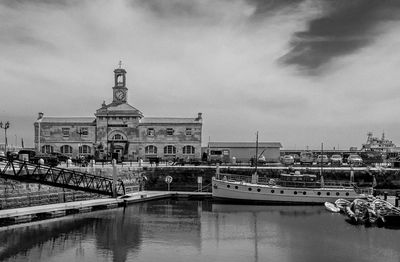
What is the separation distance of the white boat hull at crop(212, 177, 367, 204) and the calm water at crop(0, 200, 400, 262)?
622 centimetres

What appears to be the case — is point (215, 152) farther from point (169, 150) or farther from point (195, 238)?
point (195, 238)

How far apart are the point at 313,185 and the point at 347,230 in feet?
47.3

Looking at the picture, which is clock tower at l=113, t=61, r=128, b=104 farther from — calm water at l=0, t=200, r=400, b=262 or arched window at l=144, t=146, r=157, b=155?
calm water at l=0, t=200, r=400, b=262

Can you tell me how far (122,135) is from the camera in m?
63.7

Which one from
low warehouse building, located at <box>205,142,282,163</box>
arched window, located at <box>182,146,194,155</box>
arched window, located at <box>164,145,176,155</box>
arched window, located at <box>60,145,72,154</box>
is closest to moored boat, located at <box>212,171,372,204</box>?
arched window, located at <box>182,146,194,155</box>

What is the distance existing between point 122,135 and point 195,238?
125 feet

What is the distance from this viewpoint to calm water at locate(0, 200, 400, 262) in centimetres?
2362

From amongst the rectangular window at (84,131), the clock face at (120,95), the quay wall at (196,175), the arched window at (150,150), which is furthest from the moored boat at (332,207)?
the rectangular window at (84,131)

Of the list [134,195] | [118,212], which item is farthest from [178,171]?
[118,212]

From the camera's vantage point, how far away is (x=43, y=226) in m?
29.9

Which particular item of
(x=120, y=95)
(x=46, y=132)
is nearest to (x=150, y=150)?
(x=120, y=95)

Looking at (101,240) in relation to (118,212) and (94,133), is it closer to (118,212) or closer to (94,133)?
(118,212)

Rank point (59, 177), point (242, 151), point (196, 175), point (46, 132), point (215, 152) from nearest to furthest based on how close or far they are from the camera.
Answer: point (59, 177), point (196, 175), point (46, 132), point (215, 152), point (242, 151)

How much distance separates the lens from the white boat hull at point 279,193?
4362cm
